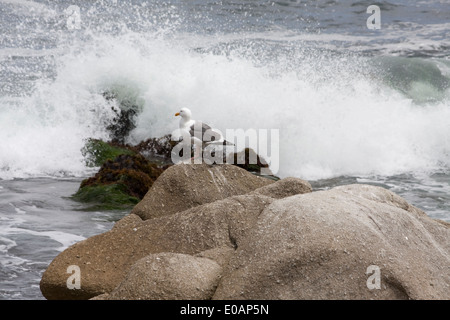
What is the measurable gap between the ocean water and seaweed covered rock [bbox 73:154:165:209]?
275 millimetres

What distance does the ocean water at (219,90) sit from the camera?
9.39m

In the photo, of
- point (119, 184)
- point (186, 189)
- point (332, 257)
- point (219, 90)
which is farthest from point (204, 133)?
point (219, 90)

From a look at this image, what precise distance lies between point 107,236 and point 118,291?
1072 millimetres

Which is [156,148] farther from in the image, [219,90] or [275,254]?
[275,254]

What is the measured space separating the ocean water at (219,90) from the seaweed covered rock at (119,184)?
275 mm

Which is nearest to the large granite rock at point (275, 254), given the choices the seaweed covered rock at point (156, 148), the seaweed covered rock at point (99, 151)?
the seaweed covered rock at point (99, 151)

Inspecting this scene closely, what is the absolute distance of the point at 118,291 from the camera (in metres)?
3.79

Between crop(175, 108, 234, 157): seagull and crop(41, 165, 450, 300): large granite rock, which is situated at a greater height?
crop(175, 108, 234, 157): seagull

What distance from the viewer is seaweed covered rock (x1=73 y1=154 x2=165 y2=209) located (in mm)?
8133

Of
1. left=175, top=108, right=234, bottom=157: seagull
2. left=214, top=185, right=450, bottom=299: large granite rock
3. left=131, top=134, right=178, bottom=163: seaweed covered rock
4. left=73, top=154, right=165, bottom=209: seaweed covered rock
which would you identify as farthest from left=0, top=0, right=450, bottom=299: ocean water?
left=214, top=185, right=450, bottom=299: large granite rock

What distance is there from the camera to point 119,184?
8414 mm

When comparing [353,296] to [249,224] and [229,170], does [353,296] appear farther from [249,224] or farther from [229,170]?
[229,170]

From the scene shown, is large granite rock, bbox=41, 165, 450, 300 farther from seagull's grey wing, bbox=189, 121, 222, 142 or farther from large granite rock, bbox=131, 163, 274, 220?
seagull's grey wing, bbox=189, 121, 222, 142

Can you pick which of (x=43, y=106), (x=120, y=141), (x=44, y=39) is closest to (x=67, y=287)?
(x=120, y=141)
